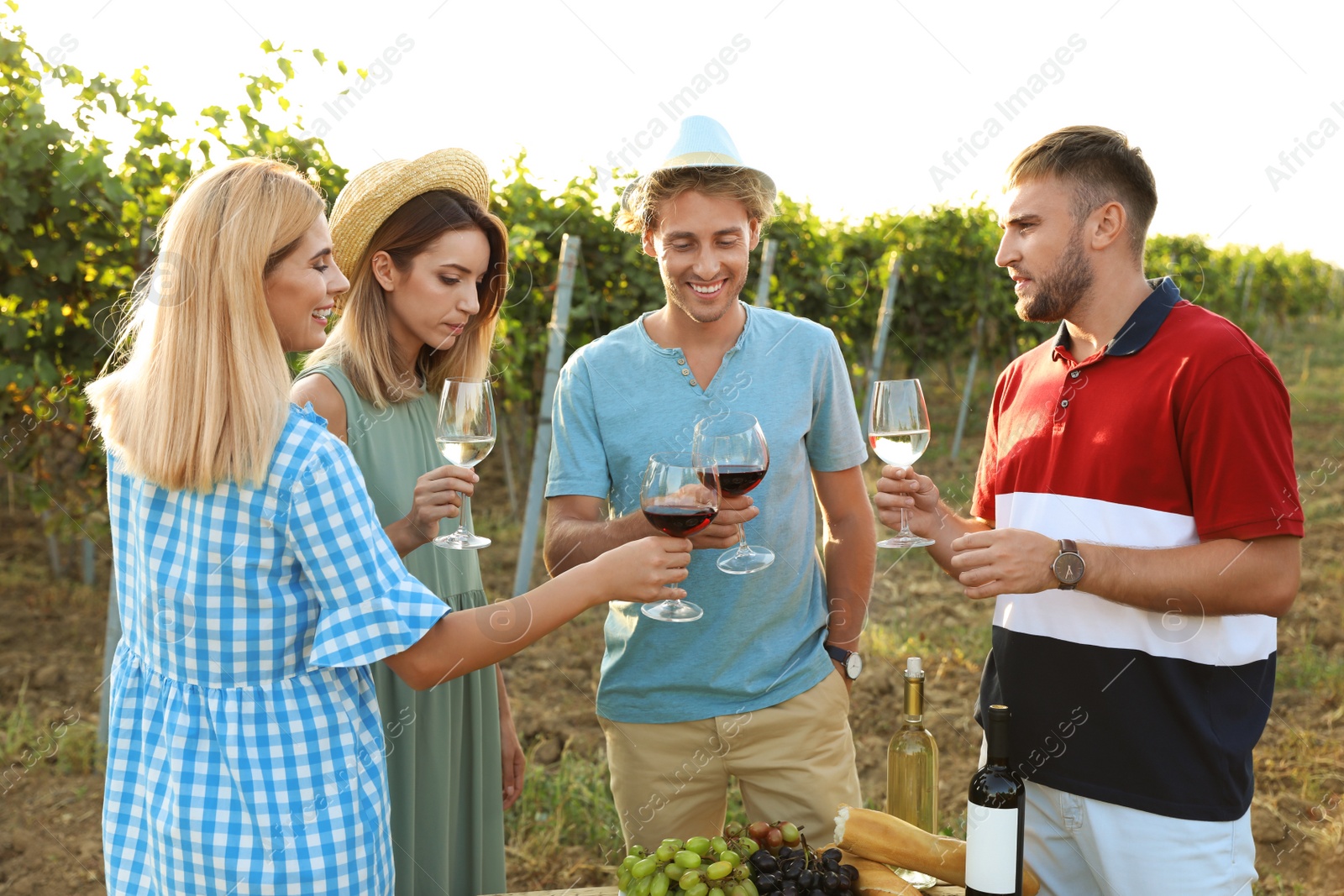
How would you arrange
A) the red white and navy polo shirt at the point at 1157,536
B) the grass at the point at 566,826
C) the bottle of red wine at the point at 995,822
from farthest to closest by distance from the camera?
the grass at the point at 566,826 < the red white and navy polo shirt at the point at 1157,536 < the bottle of red wine at the point at 995,822

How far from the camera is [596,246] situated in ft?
22.8

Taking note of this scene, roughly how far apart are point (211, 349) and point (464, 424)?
574 mm

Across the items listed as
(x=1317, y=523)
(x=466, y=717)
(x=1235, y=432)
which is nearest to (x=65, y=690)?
(x=466, y=717)

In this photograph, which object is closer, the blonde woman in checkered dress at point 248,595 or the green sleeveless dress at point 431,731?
the blonde woman in checkered dress at point 248,595

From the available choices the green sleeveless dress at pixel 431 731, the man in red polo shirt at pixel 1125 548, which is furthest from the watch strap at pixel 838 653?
the green sleeveless dress at pixel 431 731

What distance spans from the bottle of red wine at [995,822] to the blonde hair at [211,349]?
1156 mm

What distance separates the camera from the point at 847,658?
245 centimetres

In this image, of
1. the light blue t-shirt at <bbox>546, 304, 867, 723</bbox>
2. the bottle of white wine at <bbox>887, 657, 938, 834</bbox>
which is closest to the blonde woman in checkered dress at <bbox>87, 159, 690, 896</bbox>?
the bottle of white wine at <bbox>887, 657, 938, 834</bbox>

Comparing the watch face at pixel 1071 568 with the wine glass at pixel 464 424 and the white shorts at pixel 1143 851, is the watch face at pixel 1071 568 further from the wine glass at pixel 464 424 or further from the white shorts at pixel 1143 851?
the wine glass at pixel 464 424

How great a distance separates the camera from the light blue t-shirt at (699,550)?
2.30 metres

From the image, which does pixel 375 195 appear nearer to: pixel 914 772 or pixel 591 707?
pixel 914 772

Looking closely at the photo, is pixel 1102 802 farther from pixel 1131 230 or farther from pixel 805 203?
pixel 805 203

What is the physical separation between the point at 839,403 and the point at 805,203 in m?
7.95

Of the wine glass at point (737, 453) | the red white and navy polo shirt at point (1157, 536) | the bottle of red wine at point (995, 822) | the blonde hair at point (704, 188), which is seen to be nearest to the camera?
the bottle of red wine at point (995, 822)
